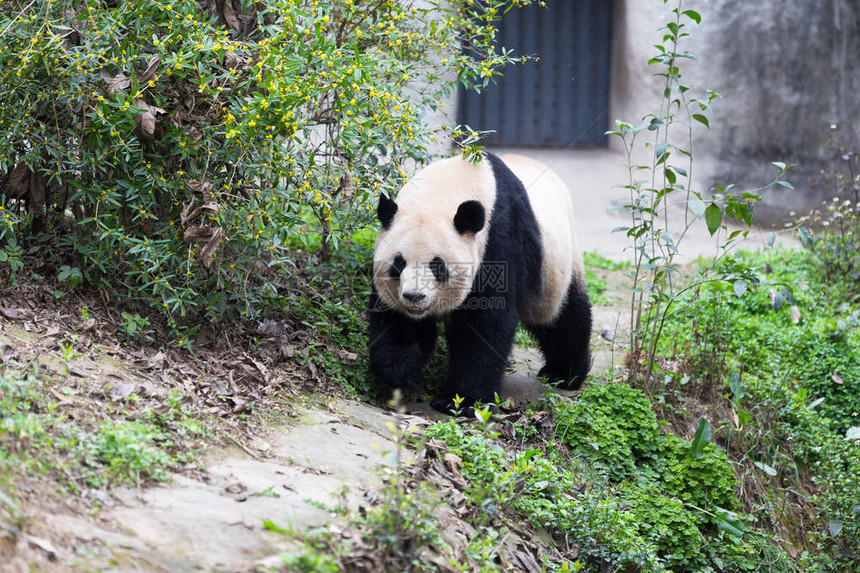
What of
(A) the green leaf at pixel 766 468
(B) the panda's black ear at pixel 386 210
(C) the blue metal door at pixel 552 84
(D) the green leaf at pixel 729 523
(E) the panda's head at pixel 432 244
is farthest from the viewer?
(C) the blue metal door at pixel 552 84

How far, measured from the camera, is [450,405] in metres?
4.84

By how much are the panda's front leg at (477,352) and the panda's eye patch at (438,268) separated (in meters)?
0.36

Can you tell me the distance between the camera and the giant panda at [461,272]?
4.50 m

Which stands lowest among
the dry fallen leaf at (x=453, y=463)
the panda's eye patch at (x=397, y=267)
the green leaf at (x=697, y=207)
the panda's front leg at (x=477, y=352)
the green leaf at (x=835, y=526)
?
the green leaf at (x=835, y=526)

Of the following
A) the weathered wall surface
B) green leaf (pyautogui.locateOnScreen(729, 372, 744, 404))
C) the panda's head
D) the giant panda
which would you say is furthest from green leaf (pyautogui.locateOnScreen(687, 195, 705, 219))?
the weathered wall surface

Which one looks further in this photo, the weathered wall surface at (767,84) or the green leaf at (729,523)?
the weathered wall surface at (767,84)

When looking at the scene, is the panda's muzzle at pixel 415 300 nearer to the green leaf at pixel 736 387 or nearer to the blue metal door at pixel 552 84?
the green leaf at pixel 736 387

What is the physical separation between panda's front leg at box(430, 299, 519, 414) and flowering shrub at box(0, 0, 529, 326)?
963mm

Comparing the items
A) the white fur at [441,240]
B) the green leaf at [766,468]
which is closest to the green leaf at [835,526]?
the green leaf at [766,468]

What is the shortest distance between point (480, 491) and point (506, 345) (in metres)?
1.57

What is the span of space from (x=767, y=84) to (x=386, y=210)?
25.4 feet

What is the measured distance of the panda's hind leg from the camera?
18.5 feet

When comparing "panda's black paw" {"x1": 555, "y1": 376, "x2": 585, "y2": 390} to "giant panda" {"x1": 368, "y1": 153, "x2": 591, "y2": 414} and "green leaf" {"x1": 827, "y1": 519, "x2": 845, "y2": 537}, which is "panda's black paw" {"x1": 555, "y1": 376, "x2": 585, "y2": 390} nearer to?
"giant panda" {"x1": 368, "y1": 153, "x2": 591, "y2": 414}

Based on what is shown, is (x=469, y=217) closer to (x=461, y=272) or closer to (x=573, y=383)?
(x=461, y=272)
